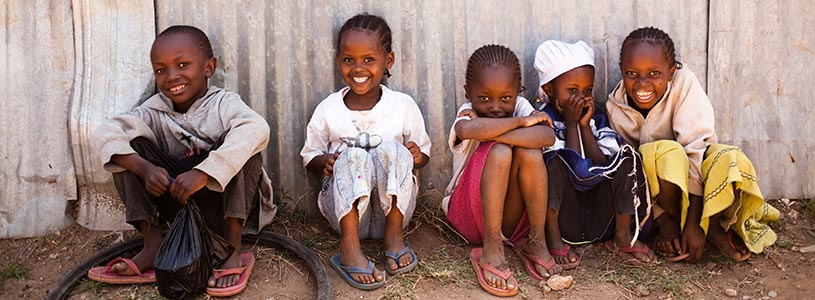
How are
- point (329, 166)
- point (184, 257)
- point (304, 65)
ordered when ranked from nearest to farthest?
point (184, 257)
point (329, 166)
point (304, 65)

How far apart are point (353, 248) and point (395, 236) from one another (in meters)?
0.23

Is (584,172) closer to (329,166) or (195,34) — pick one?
(329,166)

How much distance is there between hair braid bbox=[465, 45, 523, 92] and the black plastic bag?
1399 millimetres

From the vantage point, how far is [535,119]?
3.61 meters

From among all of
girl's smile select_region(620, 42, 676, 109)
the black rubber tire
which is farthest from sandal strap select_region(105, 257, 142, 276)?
girl's smile select_region(620, 42, 676, 109)

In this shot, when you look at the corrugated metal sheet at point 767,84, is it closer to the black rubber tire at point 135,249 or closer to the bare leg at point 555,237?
the bare leg at point 555,237

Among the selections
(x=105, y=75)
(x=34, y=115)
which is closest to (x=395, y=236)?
(x=105, y=75)

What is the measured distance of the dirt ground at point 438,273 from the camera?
356 centimetres

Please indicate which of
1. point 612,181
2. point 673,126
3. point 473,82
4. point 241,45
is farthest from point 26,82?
point 673,126

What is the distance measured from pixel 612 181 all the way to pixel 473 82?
0.78 m

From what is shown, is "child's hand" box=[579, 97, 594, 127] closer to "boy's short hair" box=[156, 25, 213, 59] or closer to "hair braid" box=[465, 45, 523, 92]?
"hair braid" box=[465, 45, 523, 92]

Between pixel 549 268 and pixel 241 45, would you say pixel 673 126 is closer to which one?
pixel 549 268

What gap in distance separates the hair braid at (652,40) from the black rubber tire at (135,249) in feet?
5.75

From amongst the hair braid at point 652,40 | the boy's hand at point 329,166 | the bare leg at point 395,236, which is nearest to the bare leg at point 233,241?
the boy's hand at point 329,166
